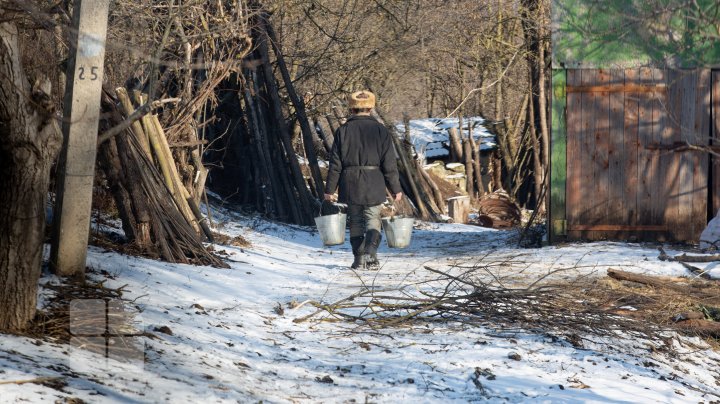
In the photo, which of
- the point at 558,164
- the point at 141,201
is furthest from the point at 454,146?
the point at 141,201

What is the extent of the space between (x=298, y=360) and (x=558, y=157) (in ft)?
24.7

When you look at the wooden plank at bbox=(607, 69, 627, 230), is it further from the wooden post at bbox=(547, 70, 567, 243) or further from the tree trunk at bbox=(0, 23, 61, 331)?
the tree trunk at bbox=(0, 23, 61, 331)

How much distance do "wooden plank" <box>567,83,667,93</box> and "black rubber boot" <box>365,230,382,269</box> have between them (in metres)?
4.00

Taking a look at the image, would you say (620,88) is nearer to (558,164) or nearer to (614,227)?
(558,164)

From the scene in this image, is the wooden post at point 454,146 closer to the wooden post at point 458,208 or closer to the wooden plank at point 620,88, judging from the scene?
the wooden post at point 458,208

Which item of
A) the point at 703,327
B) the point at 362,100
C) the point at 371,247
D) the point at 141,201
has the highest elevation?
the point at 362,100

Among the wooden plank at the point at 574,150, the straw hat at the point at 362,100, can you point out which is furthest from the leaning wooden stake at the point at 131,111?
the wooden plank at the point at 574,150

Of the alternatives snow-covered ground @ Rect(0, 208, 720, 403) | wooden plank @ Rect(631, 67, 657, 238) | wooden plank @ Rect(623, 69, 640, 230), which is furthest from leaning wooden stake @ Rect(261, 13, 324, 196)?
snow-covered ground @ Rect(0, 208, 720, 403)

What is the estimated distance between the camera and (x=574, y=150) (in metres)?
12.3

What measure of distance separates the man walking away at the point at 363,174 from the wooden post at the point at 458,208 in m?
9.82

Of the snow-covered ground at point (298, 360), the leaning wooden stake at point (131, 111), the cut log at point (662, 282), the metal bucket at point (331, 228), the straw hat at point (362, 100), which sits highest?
the straw hat at point (362, 100)

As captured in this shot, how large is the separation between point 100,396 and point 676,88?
32.1 feet

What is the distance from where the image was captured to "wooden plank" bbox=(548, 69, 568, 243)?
40.2ft

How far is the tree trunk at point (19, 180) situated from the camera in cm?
491
